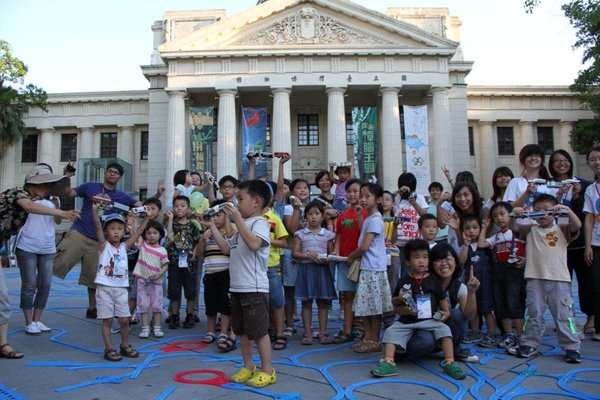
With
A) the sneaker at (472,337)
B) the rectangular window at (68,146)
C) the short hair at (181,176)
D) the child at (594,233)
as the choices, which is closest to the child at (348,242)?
the sneaker at (472,337)

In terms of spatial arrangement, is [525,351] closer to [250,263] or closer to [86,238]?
[250,263]

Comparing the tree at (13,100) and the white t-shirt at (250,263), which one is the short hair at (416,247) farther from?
the tree at (13,100)

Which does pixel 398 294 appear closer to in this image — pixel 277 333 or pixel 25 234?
pixel 277 333

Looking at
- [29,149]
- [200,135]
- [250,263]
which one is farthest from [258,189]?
[29,149]

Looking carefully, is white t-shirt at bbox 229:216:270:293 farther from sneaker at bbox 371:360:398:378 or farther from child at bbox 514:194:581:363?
child at bbox 514:194:581:363

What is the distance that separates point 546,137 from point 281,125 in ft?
72.2

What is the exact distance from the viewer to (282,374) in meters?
4.42

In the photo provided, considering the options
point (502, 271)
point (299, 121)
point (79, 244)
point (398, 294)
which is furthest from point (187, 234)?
point (299, 121)

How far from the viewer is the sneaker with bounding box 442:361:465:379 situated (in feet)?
13.8

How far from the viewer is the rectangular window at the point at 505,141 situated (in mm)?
36469

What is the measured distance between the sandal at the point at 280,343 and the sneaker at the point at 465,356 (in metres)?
1.91

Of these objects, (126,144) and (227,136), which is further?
(126,144)

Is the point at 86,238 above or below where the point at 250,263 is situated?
above

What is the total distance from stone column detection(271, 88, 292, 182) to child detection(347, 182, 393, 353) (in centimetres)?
2336
